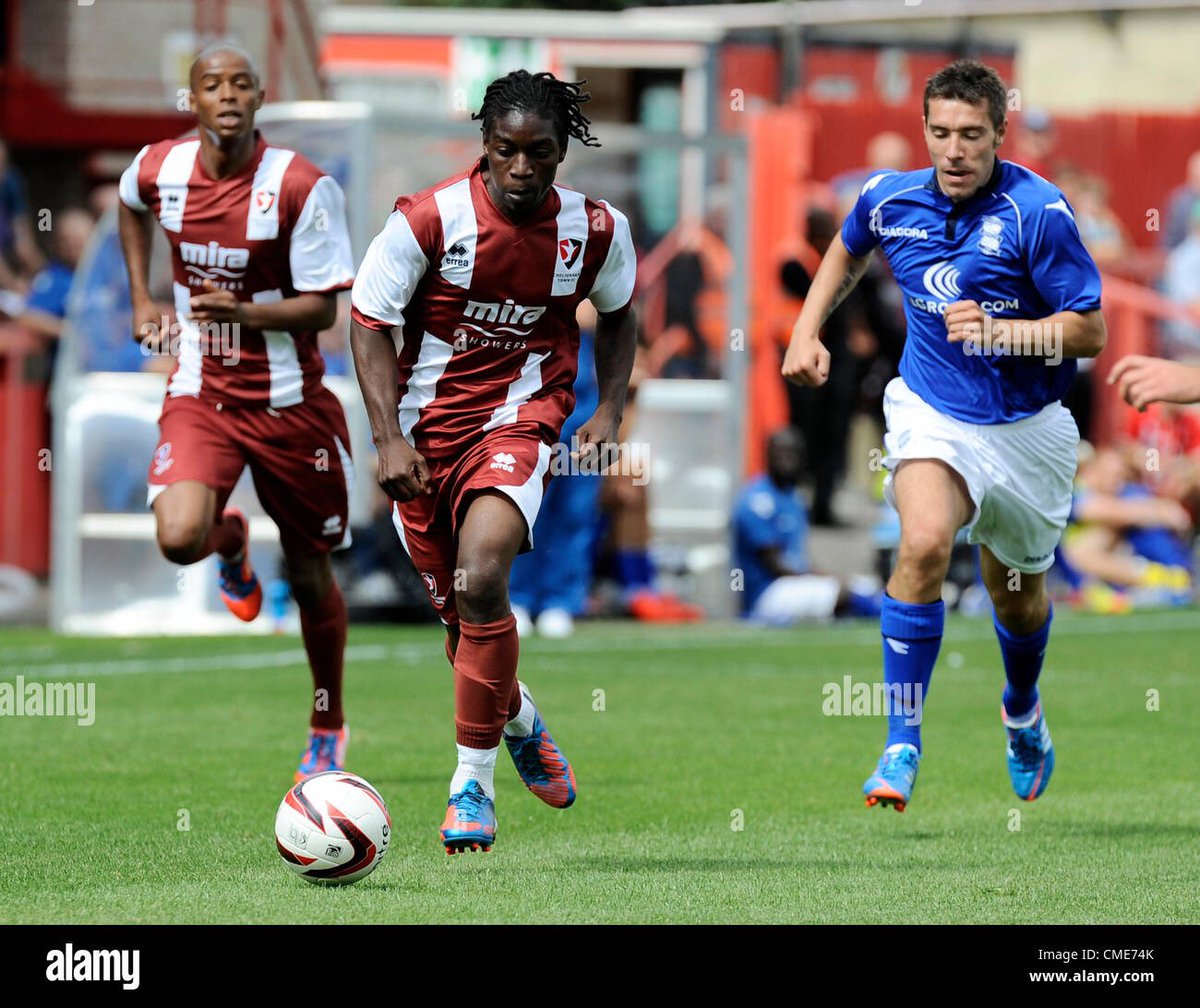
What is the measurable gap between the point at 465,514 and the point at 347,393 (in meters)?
9.61

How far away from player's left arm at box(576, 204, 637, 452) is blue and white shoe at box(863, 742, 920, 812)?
4.66ft

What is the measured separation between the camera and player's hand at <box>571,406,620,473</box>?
7.43m

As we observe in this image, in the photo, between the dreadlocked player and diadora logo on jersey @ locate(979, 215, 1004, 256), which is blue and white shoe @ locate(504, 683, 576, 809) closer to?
the dreadlocked player

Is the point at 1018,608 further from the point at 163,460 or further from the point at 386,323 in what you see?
the point at 163,460

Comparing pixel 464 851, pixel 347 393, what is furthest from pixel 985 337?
pixel 347 393

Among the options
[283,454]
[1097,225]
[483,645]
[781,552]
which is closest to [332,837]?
[483,645]

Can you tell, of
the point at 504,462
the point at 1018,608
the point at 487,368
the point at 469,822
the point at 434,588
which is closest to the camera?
the point at 469,822

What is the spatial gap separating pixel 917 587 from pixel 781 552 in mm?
9756

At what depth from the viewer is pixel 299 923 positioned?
19.3ft

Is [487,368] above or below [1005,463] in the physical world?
above

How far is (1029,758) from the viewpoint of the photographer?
8516 mm

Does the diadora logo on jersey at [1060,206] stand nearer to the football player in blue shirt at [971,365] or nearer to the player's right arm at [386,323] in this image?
the football player in blue shirt at [971,365]

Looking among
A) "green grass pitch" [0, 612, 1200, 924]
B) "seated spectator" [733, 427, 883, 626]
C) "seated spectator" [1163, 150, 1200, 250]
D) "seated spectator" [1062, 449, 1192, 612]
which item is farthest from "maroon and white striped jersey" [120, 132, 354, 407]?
"seated spectator" [1163, 150, 1200, 250]
